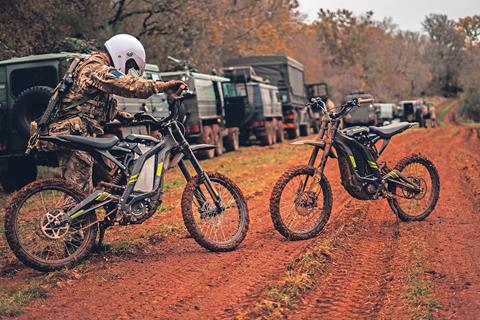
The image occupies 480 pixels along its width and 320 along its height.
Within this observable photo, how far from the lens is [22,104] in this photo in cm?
1278

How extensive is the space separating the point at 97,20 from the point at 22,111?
12.4m

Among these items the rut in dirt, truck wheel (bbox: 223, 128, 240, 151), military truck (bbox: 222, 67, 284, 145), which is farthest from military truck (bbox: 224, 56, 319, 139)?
the rut in dirt

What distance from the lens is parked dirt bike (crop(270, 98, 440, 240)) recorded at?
24.6 feet

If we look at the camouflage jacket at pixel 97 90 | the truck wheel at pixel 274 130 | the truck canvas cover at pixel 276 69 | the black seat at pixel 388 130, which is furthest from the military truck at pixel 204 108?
the camouflage jacket at pixel 97 90

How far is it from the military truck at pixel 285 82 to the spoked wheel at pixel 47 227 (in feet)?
82.6

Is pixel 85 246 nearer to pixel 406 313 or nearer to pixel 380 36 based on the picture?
pixel 406 313

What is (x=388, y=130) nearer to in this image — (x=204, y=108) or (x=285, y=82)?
(x=204, y=108)

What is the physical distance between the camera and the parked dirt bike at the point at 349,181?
7.49 meters

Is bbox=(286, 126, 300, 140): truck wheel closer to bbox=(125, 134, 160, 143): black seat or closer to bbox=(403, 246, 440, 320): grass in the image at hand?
bbox=(125, 134, 160, 143): black seat

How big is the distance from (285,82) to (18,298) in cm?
2801

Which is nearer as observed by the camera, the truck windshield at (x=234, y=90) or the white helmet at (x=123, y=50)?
the white helmet at (x=123, y=50)

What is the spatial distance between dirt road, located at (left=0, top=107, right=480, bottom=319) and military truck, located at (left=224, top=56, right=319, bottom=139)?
22.9 meters

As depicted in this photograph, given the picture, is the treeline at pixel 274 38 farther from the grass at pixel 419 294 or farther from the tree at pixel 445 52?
the grass at pixel 419 294

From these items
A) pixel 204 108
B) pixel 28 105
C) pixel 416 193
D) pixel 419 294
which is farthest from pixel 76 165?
pixel 204 108
